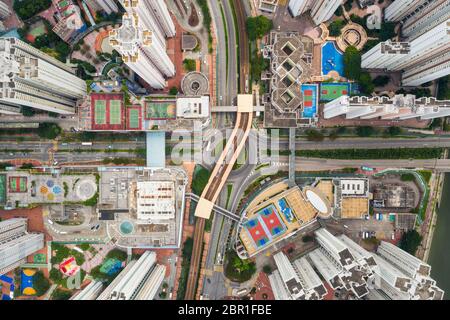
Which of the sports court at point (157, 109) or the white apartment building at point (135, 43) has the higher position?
the white apartment building at point (135, 43)

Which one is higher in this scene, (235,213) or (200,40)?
(200,40)

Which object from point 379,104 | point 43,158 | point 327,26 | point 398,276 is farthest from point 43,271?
point 327,26

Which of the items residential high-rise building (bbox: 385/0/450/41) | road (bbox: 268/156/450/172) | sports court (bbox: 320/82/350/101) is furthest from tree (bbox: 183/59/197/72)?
residential high-rise building (bbox: 385/0/450/41)

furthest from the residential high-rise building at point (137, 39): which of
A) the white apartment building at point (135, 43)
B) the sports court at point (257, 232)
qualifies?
the sports court at point (257, 232)

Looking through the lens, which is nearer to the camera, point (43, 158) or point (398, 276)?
point (398, 276)

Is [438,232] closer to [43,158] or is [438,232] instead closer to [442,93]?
[442,93]

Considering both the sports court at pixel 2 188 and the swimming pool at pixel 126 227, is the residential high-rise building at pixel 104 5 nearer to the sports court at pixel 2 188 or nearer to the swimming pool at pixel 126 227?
the sports court at pixel 2 188

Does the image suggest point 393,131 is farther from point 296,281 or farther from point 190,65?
point 190,65

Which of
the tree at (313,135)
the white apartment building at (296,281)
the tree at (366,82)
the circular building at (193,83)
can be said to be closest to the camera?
the white apartment building at (296,281)

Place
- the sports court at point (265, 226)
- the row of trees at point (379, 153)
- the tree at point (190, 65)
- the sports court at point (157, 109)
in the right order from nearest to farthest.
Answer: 1. the sports court at point (157, 109)
2. the sports court at point (265, 226)
3. the tree at point (190, 65)
4. the row of trees at point (379, 153)
